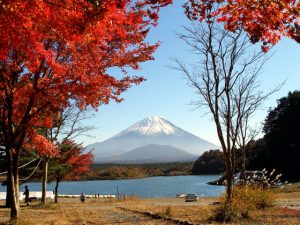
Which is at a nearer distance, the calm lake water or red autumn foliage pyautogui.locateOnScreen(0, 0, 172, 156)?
red autumn foliage pyautogui.locateOnScreen(0, 0, 172, 156)

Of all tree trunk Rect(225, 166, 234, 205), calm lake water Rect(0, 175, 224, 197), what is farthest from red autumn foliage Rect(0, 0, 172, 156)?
calm lake water Rect(0, 175, 224, 197)

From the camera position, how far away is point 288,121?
179 feet

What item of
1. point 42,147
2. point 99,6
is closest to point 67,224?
point 42,147

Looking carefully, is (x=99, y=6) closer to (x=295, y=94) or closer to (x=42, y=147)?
(x=42, y=147)

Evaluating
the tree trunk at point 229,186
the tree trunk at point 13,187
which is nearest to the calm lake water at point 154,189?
the tree trunk at point 229,186

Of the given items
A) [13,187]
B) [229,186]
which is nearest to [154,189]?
[229,186]

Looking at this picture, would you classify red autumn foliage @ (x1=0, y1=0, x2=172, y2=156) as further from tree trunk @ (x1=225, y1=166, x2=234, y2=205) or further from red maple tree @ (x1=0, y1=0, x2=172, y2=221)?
tree trunk @ (x1=225, y1=166, x2=234, y2=205)

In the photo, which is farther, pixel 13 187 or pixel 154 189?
pixel 154 189

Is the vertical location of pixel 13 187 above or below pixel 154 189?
above

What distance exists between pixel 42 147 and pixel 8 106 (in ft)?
5.79

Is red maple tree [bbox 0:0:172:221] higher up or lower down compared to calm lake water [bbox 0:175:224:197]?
higher up

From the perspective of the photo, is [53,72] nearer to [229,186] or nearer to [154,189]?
[229,186]

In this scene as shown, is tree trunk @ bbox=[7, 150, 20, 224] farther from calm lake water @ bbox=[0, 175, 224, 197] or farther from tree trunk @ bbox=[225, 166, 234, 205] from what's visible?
calm lake water @ bbox=[0, 175, 224, 197]

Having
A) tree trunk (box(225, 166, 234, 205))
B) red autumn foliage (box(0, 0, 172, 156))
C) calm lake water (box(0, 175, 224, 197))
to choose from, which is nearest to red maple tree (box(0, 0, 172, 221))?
red autumn foliage (box(0, 0, 172, 156))
